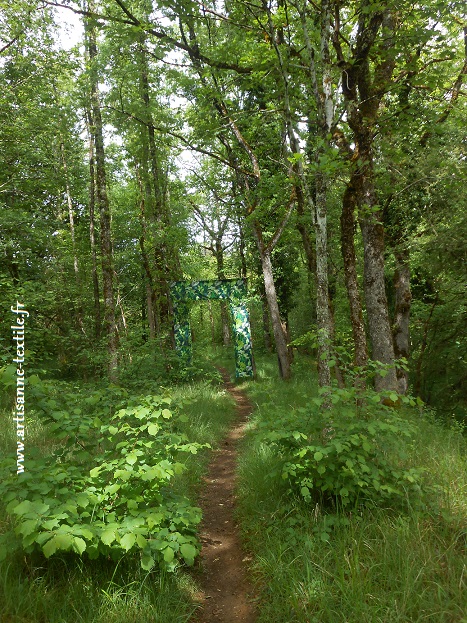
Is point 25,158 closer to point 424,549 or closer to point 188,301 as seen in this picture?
point 188,301

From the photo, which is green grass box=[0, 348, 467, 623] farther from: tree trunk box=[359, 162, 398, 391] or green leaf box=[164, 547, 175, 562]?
tree trunk box=[359, 162, 398, 391]

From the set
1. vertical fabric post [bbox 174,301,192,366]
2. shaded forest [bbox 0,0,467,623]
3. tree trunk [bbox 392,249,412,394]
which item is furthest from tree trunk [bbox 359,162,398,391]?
Result: vertical fabric post [bbox 174,301,192,366]

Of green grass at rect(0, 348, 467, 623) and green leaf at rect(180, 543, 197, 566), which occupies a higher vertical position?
green leaf at rect(180, 543, 197, 566)

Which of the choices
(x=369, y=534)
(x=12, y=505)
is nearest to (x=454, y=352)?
(x=369, y=534)

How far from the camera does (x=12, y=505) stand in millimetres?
2412

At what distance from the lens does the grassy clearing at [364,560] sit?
96.1 inches

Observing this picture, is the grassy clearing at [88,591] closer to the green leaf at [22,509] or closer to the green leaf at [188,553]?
the green leaf at [188,553]

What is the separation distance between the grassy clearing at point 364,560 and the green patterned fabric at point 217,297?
8.98m

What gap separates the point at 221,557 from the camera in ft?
12.4

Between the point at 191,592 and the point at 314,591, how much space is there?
112 centimetres

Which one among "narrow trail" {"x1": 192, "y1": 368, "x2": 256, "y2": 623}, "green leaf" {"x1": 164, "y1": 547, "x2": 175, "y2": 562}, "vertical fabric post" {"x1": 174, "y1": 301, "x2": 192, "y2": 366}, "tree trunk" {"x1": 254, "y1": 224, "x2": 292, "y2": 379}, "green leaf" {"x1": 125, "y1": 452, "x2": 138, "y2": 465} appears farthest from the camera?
"vertical fabric post" {"x1": 174, "y1": 301, "x2": 192, "y2": 366}

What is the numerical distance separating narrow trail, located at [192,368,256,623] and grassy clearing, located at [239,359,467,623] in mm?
203

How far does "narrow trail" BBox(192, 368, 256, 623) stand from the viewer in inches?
119

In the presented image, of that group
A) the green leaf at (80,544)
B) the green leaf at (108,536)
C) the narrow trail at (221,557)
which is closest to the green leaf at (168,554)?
the green leaf at (108,536)
